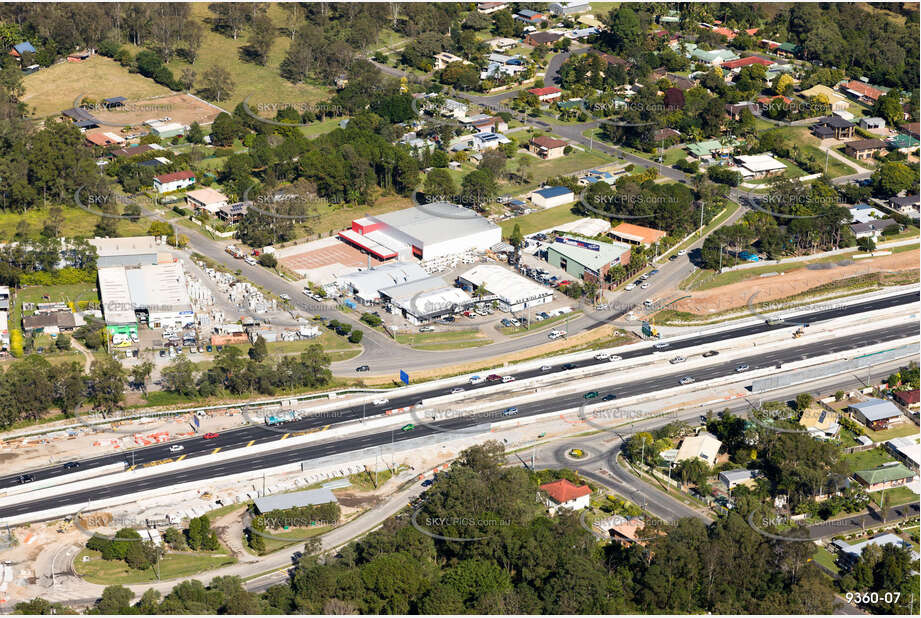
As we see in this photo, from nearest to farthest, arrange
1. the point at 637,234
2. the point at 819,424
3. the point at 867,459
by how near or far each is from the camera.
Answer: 1. the point at 867,459
2. the point at 819,424
3. the point at 637,234

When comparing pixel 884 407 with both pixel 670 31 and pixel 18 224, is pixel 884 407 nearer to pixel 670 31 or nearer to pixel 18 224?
pixel 18 224

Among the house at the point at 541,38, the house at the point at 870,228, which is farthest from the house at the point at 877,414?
the house at the point at 541,38

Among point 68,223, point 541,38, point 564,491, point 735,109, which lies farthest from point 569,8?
point 564,491

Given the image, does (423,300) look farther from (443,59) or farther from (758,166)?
(443,59)

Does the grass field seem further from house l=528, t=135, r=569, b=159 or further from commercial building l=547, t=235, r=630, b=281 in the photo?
commercial building l=547, t=235, r=630, b=281

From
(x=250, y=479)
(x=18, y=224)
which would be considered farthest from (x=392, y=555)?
(x=18, y=224)

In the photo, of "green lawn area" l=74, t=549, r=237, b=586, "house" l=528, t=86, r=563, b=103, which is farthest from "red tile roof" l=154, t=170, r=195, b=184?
"green lawn area" l=74, t=549, r=237, b=586
